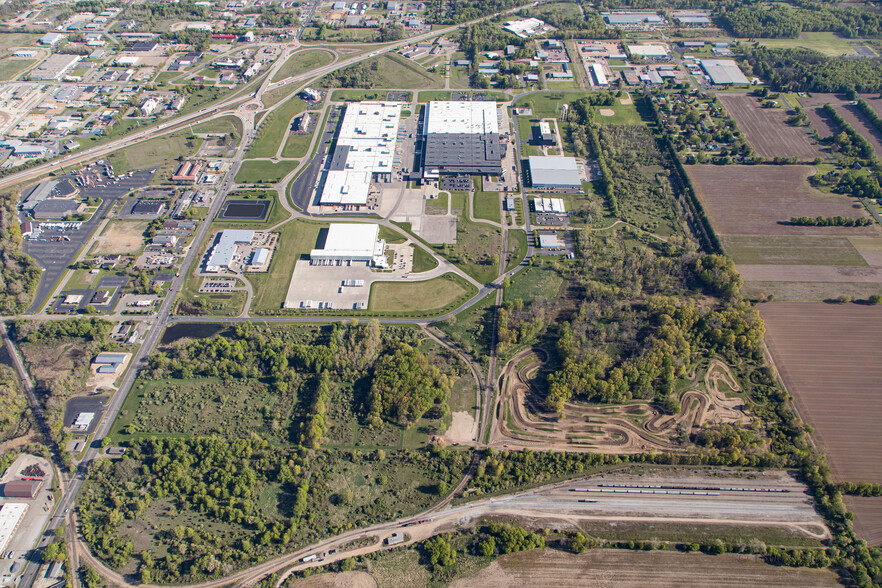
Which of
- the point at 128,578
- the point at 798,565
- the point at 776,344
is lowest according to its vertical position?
the point at 128,578

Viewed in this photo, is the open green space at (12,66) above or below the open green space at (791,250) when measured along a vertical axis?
above

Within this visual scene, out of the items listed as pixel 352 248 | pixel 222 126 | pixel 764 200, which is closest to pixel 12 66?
pixel 222 126

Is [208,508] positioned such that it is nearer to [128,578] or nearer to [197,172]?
[128,578]

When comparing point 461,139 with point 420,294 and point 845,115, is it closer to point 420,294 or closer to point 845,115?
point 420,294

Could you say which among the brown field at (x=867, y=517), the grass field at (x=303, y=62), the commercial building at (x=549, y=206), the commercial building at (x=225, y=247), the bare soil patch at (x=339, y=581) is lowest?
the bare soil patch at (x=339, y=581)

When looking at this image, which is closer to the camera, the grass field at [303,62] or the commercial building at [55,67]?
the commercial building at [55,67]

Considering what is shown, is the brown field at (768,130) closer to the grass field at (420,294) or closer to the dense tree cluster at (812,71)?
the dense tree cluster at (812,71)

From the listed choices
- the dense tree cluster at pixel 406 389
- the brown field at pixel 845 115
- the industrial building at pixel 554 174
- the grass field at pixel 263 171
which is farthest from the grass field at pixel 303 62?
the brown field at pixel 845 115

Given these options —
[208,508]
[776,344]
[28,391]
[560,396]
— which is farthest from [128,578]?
[776,344]
